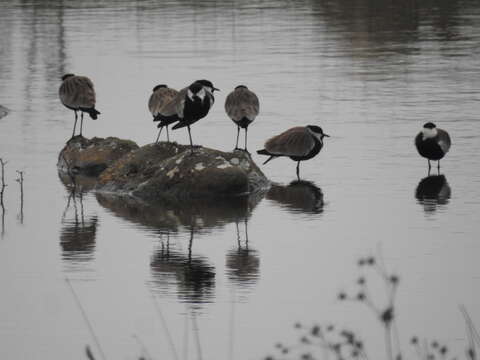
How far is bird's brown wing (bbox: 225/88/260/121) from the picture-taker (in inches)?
707

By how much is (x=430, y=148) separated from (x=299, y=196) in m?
2.38

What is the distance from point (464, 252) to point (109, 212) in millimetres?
4552

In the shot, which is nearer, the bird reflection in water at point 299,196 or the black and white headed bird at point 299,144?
the bird reflection in water at point 299,196

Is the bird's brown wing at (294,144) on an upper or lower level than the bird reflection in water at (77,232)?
upper

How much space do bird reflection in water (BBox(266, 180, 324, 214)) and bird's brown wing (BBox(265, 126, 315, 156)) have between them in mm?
705

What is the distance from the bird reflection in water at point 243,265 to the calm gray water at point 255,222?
3 centimetres

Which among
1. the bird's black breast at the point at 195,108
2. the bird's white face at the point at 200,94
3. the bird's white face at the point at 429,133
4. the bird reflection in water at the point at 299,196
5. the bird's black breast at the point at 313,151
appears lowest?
the bird reflection in water at the point at 299,196

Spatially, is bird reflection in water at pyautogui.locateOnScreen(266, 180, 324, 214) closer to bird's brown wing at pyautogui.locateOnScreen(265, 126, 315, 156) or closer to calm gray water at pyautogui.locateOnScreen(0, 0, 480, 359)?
calm gray water at pyautogui.locateOnScreen(0, 0, 480, 359)

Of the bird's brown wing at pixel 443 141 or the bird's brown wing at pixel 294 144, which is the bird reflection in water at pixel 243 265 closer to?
the bird's brown wing at pixel 294 144

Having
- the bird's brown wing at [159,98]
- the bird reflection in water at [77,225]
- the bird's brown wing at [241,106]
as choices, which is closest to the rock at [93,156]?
the bird reflection in water at [77,225]

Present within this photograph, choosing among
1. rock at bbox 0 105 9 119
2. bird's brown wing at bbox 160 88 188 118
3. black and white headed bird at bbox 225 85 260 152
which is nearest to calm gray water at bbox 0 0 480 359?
rock at bbox 0 105 9 119

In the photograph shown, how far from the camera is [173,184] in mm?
16078

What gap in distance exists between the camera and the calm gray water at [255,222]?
10.6 metres

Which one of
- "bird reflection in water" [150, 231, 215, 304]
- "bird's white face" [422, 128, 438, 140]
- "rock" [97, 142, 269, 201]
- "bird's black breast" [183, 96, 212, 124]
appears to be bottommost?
"bird reflection in water" [150, 231, 215, 304]
